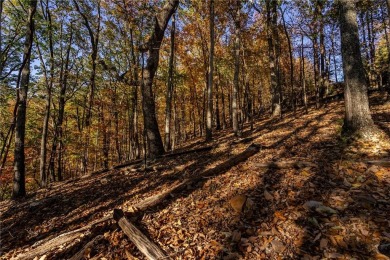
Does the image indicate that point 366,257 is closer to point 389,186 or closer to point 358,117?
point 389,186

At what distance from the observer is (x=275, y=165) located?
6.00 meters

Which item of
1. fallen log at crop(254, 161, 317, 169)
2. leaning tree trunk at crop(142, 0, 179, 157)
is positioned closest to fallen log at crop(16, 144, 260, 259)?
fallen log at crop(254, 161, 317, 169)

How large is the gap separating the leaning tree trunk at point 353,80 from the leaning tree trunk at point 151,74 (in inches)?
285

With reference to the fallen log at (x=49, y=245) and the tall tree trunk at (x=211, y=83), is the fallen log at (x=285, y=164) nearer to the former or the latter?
the fallen log at (x=49, y=245)

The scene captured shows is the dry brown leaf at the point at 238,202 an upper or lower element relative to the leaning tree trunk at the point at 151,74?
lower

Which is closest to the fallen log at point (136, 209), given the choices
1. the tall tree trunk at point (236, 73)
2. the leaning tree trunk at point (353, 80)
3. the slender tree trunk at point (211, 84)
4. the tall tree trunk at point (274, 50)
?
the leaning tree trunk at point (353, 80)

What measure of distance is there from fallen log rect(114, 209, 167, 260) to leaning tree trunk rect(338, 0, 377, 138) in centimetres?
636

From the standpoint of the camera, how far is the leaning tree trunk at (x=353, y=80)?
20.3ft

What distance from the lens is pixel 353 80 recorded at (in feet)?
20.7

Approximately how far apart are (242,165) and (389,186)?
3.43 meters

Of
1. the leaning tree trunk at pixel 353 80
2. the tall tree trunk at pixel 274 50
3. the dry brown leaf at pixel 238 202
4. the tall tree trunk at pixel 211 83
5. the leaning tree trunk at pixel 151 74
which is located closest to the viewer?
Answer: the dry brown leaf at pixel 238 202

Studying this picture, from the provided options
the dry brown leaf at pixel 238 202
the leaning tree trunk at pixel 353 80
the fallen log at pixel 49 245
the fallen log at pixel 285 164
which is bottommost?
the fallen log at pixel 49 245

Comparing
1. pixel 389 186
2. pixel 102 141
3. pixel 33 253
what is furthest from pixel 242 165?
pixel 102 141

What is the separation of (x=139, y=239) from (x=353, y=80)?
714 centimetres
